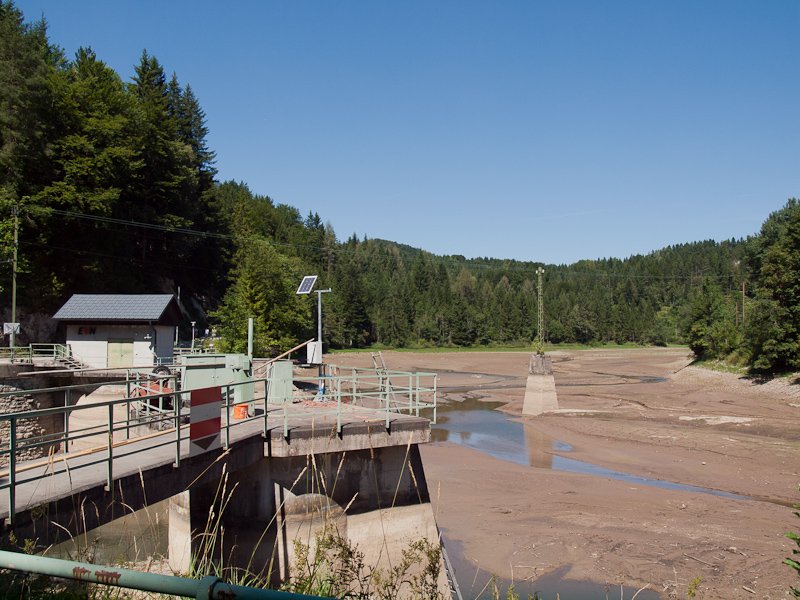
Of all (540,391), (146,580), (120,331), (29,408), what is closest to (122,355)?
(120,331)

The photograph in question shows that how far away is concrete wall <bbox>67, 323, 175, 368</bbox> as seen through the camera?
99.7 feet

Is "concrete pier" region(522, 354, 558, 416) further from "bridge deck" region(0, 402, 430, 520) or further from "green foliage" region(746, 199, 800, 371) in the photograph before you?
"bridge deck" region(0, 402, 430, 520)

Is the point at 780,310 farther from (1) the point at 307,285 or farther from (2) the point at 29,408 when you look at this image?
(2) the point at 29,408

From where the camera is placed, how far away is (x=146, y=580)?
2248 millimetres

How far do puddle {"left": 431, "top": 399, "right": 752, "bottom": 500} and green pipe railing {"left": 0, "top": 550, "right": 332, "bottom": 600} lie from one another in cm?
2260

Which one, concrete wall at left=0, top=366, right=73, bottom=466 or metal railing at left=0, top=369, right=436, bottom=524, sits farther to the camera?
concrete wall at left=0, top=366, right=73, bottom=466

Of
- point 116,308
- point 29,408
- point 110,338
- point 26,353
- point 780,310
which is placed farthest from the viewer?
point 780,310

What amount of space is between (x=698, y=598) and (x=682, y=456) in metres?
15.4

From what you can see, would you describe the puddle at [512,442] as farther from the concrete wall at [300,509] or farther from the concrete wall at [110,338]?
the concrete wall at [110,338]

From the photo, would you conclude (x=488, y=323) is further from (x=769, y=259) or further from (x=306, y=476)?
(x=306, y=476)

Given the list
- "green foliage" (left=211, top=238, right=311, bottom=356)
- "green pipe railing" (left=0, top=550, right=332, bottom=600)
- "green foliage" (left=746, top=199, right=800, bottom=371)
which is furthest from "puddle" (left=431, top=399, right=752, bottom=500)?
"green pipe railing" (left=0, top=550, right=332, bottom=600)

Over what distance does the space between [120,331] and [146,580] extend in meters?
31.5

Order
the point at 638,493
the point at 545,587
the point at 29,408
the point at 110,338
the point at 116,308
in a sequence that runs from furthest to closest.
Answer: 1. the point at 116,308
2. the point at 110,338
3. the point at 29,408
4. the point at 638,493
5. the point at 545,587

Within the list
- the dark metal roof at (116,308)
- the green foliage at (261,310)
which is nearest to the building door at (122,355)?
the dark metal roof at (116,308)
